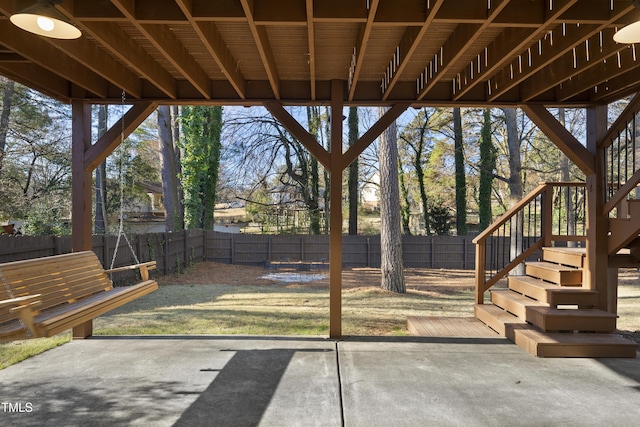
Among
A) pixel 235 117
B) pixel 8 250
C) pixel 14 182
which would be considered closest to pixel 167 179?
pixel 14 182

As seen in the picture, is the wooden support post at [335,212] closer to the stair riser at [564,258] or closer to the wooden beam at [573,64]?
the wooden beam at [573,64]

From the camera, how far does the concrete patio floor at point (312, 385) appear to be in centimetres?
287

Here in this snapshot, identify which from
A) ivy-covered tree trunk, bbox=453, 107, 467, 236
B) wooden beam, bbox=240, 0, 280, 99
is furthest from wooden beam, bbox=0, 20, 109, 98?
ivy-covered tree trunk, bbox=453, 107, 467, 236

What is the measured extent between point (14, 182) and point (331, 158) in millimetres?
10834

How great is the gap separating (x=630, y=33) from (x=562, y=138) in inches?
94.2

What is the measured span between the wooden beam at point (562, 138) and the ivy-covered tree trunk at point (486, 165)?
11952mm

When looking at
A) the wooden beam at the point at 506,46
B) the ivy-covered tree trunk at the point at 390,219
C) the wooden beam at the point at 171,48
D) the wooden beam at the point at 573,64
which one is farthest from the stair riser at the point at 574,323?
A: the ivy-covered tree trunk at the point at 390,219

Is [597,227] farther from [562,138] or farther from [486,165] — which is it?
[486,165]

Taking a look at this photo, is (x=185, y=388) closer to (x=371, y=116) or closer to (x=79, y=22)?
(x=79, y=22)

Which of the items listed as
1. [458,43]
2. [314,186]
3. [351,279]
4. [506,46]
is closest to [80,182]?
[458,43]

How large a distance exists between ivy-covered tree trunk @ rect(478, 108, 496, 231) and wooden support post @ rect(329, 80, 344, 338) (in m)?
13.1

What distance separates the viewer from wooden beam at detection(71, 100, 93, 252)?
4703 millimetres

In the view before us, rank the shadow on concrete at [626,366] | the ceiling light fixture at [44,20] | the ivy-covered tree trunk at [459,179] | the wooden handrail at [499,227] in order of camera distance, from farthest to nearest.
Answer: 1. the ivy-covered tree trunk at [459,179]
2. the wooden handrail at [499,227]
3. the shadow on concrete at [626,366]
4. the ceiling light fixture at [44,20]

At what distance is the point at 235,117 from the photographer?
18594 millimetres
